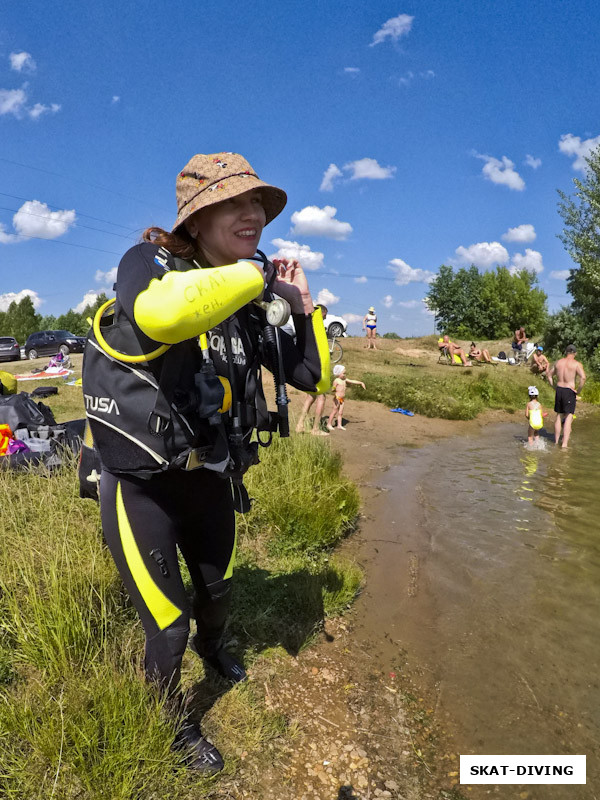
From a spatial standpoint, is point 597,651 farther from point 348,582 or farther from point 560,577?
point 348,582

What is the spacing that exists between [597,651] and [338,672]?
1981mm

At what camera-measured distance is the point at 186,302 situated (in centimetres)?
158

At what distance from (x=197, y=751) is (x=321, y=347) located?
1.79 metres

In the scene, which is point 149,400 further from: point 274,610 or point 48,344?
point 48,344

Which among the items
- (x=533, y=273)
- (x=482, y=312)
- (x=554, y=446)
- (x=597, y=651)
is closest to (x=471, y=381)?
(x=554, y=446)

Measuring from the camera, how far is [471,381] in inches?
762

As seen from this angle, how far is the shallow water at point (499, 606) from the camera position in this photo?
3.03 m

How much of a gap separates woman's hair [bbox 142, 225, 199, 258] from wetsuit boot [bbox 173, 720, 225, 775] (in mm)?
1906

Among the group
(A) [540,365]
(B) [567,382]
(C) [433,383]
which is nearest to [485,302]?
(A) [540,365]

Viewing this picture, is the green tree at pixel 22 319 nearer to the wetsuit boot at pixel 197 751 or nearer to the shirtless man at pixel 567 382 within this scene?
the shirtless man at pixel 567 382

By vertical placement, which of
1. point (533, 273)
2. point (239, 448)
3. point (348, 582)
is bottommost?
point (348, 582)

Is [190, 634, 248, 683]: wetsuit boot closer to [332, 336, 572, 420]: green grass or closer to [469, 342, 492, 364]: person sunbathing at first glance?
[332, 336, 572, 420]: green grass

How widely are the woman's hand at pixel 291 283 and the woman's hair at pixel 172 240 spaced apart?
38 centimetres

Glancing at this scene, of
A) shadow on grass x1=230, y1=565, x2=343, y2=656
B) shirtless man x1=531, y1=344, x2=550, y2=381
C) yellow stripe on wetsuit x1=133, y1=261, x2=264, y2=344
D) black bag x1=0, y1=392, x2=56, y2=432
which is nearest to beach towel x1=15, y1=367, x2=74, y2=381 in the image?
black bag x1=0, y1=392, x2=56, y2=432
